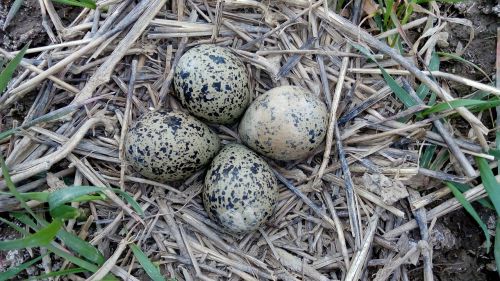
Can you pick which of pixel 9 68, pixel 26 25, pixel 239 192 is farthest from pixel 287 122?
pixel 26 25

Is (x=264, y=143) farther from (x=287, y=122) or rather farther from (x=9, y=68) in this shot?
(x=9, y=68)

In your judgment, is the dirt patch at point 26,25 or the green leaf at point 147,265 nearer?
the green leaf at point 147,265

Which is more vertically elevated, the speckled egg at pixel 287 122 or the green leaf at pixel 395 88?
the green leaf at pixel 395 88

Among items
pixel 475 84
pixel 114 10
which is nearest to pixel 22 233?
pixel 114 10

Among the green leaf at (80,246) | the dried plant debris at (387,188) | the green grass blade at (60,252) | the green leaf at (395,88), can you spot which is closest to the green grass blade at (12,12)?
the green grass blade at (60,252)

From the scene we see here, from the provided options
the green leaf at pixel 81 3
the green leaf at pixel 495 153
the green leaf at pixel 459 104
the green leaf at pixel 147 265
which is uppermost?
the green leaf at pixel 81 3

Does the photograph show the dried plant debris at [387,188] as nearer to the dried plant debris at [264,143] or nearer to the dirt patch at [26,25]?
the dried plant debris at [264,143]

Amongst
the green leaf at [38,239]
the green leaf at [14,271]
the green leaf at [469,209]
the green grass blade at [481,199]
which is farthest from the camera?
the green grass blade at [481,199]
